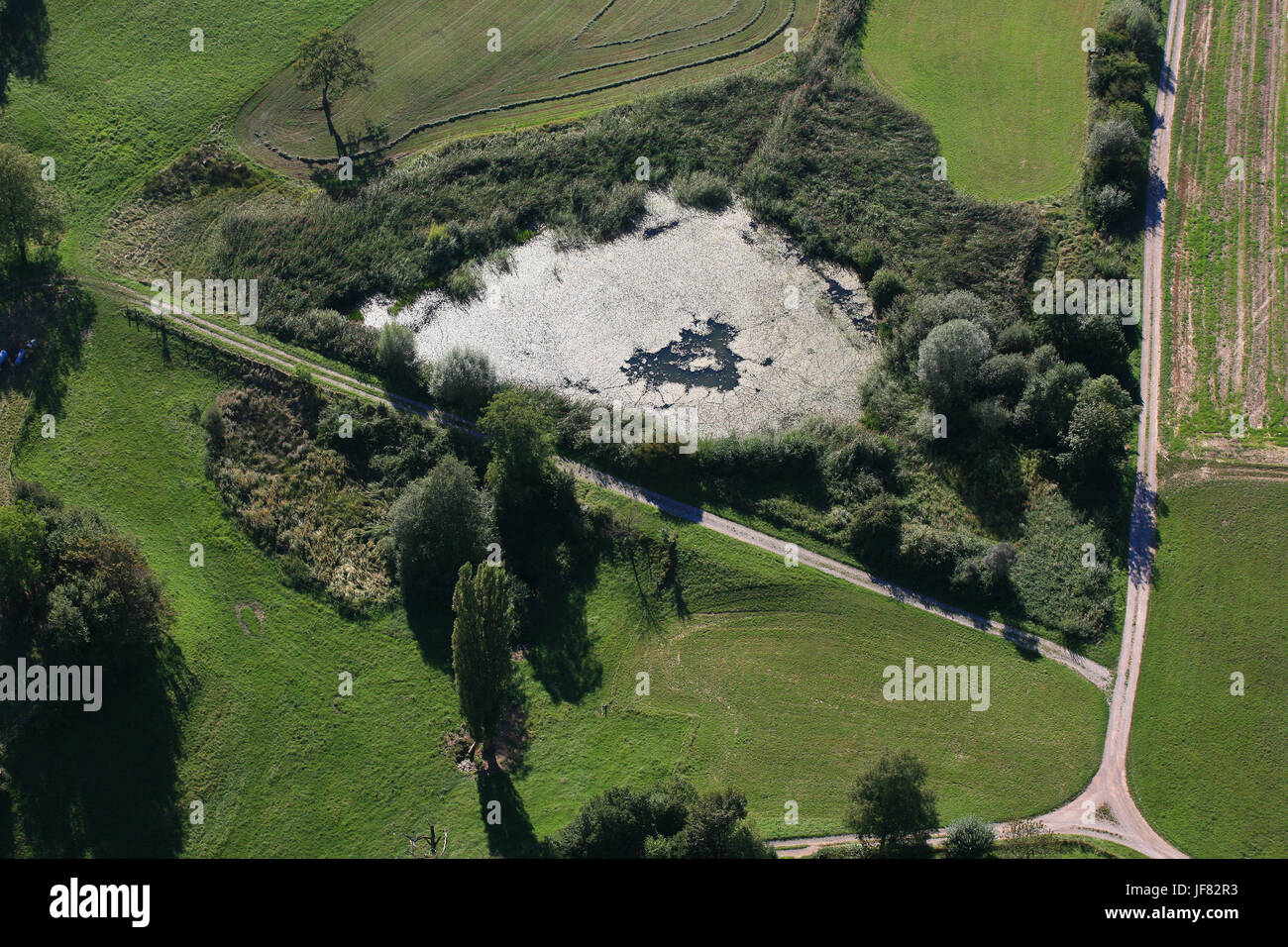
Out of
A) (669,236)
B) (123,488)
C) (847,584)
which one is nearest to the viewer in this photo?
(847,584)

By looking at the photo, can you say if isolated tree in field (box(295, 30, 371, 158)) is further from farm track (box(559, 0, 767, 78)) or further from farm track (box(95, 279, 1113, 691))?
farm track (box(95, 279, 1113, 691))

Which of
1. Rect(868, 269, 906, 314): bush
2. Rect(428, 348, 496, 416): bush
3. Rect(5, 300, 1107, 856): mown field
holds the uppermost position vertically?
Rect(868, 269, 906, 314): bush

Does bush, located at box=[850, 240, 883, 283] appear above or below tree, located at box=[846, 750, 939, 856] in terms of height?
above

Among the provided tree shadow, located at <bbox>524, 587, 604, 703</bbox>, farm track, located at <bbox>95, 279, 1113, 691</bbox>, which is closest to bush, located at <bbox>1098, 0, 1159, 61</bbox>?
farm track, located at <bbox>95, 279, 1113, 691</bbox>

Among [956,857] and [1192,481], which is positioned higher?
[1192,481]

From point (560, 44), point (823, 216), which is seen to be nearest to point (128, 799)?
point (823, 216)

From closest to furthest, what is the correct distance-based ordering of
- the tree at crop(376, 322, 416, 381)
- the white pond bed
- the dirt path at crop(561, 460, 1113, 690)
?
the dirt path at crop(561, 460, 1113, 690) < the tree at crop(376, 322, 416, 381) < the white pond bed

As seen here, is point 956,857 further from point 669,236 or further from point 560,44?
point 560,44
